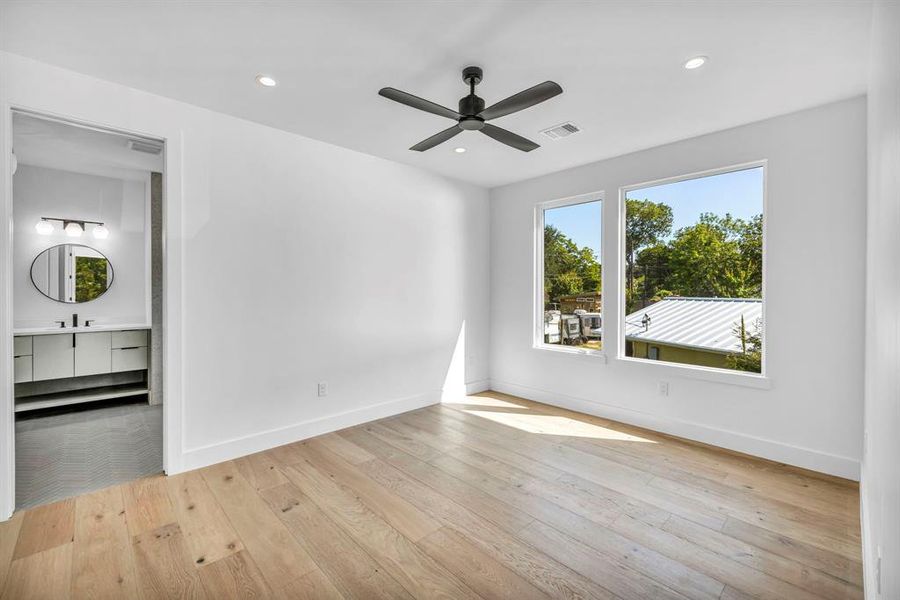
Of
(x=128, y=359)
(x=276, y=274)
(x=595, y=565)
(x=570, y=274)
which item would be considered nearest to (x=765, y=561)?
(x=595, y=565)

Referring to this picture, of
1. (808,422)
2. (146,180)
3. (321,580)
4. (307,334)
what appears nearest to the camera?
(321,580)

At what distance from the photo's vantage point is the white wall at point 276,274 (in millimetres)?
2811

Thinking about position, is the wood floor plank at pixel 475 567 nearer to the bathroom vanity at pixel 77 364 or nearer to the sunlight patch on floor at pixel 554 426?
the sunlight patch on floor at pixel 554 426

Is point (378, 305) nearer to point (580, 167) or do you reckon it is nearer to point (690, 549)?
point (580, 167)

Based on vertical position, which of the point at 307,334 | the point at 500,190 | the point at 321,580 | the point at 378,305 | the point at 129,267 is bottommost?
the point at 321,580

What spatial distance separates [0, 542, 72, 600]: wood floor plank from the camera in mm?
1717

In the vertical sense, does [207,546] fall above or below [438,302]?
below

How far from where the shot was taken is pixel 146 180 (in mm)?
4977

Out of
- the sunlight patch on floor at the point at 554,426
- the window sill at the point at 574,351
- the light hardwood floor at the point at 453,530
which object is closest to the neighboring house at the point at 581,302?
the window sill at the point at 574,351

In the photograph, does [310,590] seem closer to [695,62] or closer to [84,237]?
[695,62]

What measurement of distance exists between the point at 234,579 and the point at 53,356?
400 centimetres

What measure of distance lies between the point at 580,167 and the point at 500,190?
112cm

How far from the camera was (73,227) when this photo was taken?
464 cm

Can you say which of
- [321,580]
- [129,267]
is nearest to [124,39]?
[321,580]
